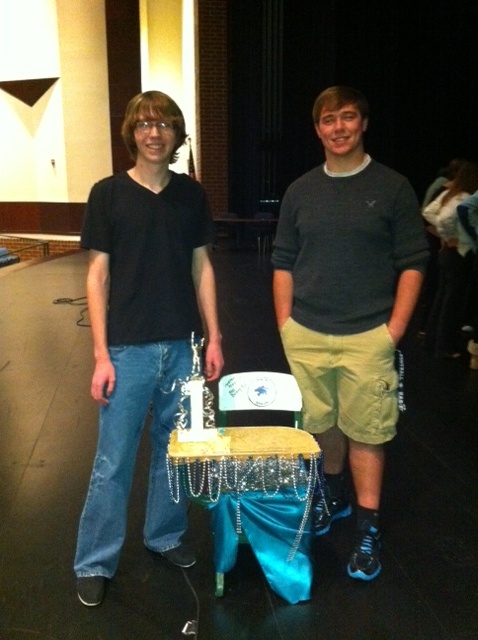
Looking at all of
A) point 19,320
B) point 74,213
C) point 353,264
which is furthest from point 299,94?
point 353,264

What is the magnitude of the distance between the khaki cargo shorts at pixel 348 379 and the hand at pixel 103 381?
Result: 56cm

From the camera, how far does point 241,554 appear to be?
205cm

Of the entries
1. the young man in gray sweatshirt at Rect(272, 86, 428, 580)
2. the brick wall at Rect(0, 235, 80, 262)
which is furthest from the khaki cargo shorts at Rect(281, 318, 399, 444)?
the brick wall at Rect(0, 235, 80, 262)

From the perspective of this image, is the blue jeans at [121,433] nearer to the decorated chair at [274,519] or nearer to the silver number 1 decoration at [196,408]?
the silver number 1 decoration at [196,408]

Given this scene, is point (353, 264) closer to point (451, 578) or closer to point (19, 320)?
point (451, 578)

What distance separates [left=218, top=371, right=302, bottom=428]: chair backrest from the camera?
1.96 m

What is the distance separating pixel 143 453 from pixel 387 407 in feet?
4.44

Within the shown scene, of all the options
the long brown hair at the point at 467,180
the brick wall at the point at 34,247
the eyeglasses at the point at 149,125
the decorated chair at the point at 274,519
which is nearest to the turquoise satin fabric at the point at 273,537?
the decorated chair at the point at 274,519

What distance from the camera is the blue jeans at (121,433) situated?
5.88 feet

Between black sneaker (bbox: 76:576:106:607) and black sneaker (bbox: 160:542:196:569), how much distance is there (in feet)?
0.78

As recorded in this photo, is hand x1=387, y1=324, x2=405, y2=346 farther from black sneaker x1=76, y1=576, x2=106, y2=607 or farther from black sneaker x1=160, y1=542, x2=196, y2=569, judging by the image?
black sneaker x1=76, y1=576, x2=106, y2=607

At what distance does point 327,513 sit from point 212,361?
670 mm

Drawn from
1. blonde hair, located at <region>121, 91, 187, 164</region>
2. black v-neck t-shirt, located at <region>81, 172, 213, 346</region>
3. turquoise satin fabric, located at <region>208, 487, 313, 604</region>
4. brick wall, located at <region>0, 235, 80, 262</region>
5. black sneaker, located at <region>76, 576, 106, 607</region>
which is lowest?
brick wall, located at <region>0, 235, 80, 262</region>

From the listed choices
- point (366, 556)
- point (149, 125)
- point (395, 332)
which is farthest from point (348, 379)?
point (149, 125)
